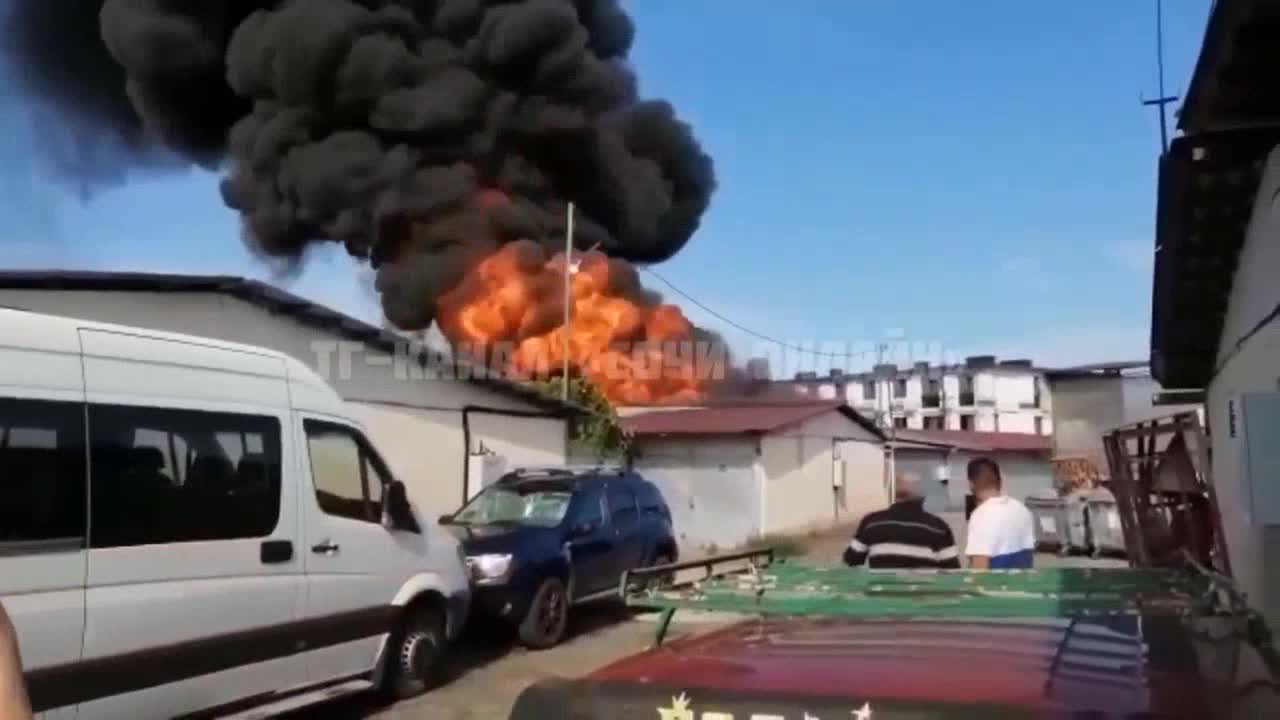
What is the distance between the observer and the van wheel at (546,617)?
1047 cm

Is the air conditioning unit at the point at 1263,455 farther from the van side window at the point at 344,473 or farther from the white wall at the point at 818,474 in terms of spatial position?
the white wall at the point at 818,474

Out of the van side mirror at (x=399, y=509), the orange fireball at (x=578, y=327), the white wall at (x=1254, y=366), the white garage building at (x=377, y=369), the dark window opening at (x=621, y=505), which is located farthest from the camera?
the orange fireball at (x=578, y=327)

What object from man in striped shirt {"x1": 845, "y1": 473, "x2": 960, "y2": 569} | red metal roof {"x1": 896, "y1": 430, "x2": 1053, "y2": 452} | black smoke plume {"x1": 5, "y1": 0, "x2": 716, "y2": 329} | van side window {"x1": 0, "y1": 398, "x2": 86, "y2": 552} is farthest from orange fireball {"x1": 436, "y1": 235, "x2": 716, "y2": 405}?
van side window {"x1": 0, "y1": 398, "x2": 86, "y2": 552}

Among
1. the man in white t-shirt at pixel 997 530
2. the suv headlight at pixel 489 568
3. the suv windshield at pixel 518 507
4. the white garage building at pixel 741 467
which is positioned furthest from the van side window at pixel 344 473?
the white garage building at pixel 741 467

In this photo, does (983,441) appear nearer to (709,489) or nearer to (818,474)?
(818,474)

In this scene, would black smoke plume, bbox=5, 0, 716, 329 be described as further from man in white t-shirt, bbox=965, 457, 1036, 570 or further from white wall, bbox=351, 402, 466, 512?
man in white t-shirt, bbox=965, 457, 1036, 570

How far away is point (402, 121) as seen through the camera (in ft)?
116

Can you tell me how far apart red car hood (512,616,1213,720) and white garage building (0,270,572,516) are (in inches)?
389

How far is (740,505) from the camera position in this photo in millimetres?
23234

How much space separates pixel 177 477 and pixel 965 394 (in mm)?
70867

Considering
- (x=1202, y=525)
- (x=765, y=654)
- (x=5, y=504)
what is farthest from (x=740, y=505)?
(x=765, y=654)

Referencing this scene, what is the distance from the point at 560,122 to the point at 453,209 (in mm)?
4488

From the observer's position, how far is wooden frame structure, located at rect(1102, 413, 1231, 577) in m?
7.58

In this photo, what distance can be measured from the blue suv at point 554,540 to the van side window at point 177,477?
355cm
